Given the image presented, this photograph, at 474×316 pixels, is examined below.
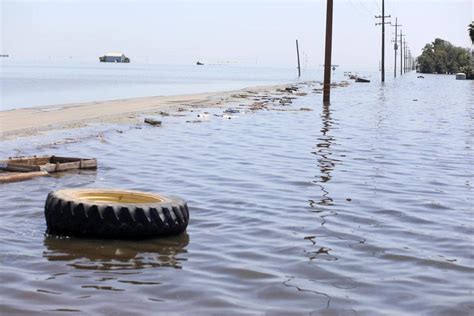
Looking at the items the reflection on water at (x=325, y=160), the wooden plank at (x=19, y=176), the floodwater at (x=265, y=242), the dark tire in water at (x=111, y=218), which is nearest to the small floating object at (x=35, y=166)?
the wooden plank at (x=19, y=176)

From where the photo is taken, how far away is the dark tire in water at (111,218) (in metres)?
7.59

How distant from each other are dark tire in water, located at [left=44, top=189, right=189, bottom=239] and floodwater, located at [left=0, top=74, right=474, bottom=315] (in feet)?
0.46

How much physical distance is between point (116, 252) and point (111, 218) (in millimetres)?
536

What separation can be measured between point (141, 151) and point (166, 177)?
4311 millimetres

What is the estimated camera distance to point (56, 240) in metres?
7.61

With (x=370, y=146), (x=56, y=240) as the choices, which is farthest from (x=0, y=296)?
(x=370, y=146)

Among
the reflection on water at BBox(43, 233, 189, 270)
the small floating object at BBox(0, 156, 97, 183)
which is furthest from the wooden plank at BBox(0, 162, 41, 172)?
the reflection on water at BBox(43, 233, 189, 270)

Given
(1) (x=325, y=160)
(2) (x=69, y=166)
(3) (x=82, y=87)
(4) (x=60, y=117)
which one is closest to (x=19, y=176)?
(2) (x=69, y=166)

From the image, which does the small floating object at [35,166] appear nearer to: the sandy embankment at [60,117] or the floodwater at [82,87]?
the sandy embankment at [60,117]

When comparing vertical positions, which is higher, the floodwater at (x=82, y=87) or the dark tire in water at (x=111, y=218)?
the floodwater at (x=82, y=87)

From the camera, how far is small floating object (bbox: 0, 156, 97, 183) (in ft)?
38.3

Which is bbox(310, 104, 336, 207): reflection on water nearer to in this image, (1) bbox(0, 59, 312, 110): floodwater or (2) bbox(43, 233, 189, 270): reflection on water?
(2) bbox(43, 233, 189, 270): reflection on water

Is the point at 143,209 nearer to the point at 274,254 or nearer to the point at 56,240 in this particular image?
the point at 56,240

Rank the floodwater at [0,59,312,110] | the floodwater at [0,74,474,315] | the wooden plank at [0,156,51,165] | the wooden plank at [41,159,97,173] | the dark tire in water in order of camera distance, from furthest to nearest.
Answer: the floodwater at [0,59,312,110] → the wooden plank at [0,156,51,165] → the wooden plank at [41,159,97,173] → the dark tire in water → the floodwater at [0,74,474,315]
